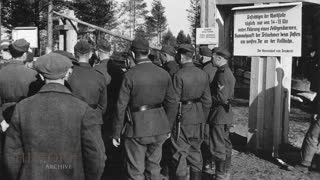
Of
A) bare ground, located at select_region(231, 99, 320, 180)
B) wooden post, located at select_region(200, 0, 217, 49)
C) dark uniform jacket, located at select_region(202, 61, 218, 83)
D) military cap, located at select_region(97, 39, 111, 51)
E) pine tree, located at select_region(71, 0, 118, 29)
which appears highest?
pine tree, located at select_region(71, 0, 118, 29)

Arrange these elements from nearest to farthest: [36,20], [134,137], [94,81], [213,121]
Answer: [134,137]
[94,81]
[213,121]
[36,20]

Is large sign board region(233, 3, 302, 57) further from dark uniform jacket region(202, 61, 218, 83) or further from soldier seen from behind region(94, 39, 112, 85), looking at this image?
soldier seen from behind region(94, 39, 112, 85)

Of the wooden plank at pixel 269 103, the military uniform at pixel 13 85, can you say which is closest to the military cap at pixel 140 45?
the military uniform at pixel 13 85

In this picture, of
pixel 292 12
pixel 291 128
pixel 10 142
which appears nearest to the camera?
pixel 10 142

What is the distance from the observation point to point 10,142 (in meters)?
3.11

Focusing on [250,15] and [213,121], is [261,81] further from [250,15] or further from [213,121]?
[213,121]

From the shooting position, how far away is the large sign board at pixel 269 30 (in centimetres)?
694

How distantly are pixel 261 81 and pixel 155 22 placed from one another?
8851cm

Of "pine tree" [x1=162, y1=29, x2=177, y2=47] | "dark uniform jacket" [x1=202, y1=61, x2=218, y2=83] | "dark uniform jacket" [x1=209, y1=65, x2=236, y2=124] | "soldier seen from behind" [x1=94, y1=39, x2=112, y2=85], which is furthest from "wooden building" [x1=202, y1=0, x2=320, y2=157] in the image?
"soldier seen from behind" [x1=94, y1=39, x2=112, y2=85]

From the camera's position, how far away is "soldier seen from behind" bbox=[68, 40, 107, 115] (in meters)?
5.63

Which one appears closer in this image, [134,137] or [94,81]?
[134,137]

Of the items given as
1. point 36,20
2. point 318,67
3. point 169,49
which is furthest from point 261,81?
point 36,20

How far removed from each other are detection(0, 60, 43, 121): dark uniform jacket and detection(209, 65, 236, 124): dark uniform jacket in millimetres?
2661

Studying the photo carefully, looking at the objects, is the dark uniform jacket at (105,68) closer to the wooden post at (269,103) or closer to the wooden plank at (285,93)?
the wooden post at (269,103)
